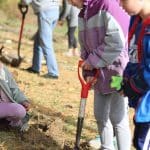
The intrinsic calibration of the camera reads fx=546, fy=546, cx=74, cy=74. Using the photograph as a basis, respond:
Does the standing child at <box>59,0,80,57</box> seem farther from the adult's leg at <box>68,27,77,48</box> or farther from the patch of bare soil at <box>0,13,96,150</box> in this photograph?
the patch of bare soil at <box>0,13,96,150</box>

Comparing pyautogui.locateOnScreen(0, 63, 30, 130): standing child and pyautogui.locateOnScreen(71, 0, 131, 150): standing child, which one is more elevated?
pyautogui.locateOnScreen(71, 0, 131, 150): standing child

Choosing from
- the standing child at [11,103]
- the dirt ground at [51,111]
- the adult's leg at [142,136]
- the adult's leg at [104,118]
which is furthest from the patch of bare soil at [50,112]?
the adult's leg at [142,136]

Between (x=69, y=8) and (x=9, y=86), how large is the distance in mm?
5178

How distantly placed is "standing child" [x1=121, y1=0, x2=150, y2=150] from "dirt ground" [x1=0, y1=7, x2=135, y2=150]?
142 centimetres

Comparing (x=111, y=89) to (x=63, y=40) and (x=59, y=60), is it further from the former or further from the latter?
(x=63, y=40)

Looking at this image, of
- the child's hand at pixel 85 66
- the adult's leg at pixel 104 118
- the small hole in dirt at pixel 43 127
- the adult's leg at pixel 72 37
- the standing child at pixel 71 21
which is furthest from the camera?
the adult's leg at pixel 72 37

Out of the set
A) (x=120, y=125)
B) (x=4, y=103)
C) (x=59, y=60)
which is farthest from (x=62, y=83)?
(x=120, y=125)

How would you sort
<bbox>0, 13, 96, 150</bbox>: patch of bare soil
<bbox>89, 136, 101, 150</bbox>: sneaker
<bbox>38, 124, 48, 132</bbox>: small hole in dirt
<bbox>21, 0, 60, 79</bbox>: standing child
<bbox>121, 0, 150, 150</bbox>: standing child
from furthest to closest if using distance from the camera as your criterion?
<bbox>21, 0, 60, 79</bbox>: standing child
<bbox>38, 124, 48, 132</bbox>: small hole in dirt
<bbox>0, 13, 96, 150</bbox>: patch of bare soil
<bbox>89, 136, 101, 150</bbox>: sneaker
<bbox>121, 0, 150, 150</bbox>: standing child

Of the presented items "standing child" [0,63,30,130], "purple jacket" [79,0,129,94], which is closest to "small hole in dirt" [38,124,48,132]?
"standing child" [0,63,30,130]

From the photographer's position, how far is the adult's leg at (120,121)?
4.23m

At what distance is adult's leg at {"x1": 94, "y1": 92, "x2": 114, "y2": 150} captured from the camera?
4.20m

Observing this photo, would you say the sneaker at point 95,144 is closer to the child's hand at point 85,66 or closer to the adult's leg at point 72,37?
the child's hand at point 85,66

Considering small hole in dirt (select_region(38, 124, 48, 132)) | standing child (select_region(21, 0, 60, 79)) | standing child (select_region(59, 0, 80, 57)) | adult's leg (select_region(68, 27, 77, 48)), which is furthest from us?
adult's leg (select_region(68, 27, 77, 48))

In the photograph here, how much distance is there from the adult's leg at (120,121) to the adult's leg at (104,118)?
1.8 inches
